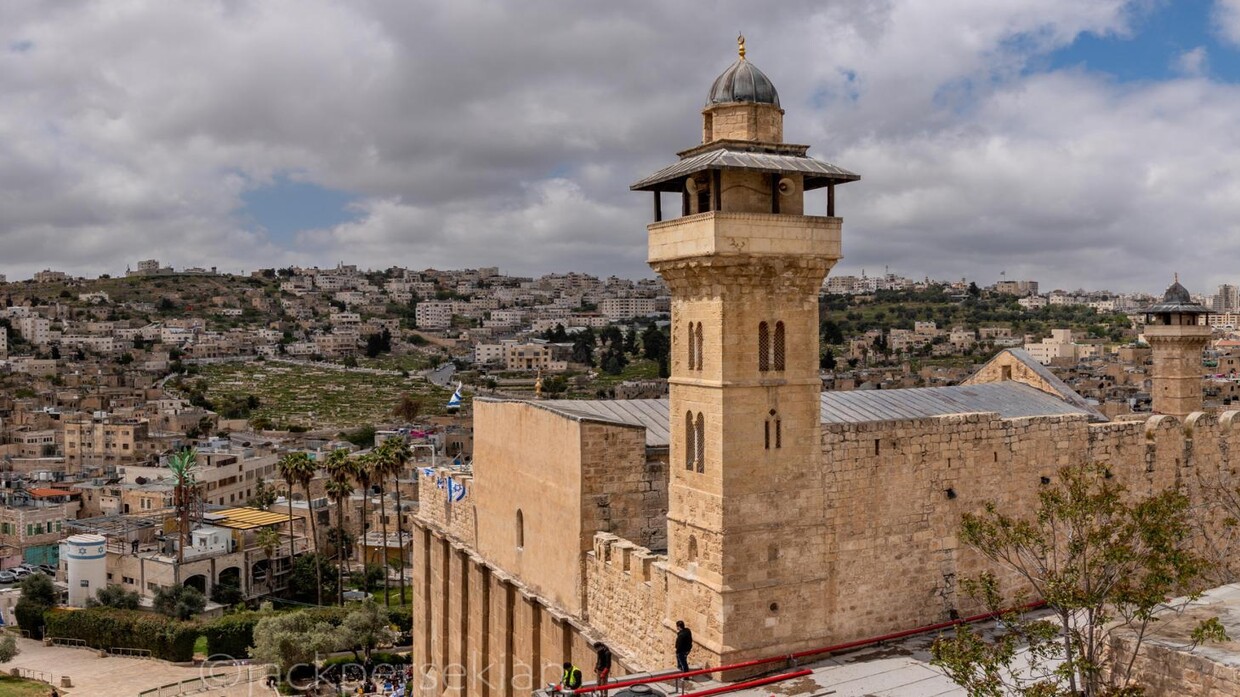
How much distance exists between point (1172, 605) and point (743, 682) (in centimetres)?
505

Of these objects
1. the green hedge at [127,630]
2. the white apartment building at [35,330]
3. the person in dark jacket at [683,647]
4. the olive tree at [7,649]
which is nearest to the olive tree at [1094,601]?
the person in dark jacket at [683,647]

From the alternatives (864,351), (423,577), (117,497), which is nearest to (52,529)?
(117,497)

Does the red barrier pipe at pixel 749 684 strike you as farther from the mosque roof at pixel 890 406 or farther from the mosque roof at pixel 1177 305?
the mosque roof at pixel 1177 305

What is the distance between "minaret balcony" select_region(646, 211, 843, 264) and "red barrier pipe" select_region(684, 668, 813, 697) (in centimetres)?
527

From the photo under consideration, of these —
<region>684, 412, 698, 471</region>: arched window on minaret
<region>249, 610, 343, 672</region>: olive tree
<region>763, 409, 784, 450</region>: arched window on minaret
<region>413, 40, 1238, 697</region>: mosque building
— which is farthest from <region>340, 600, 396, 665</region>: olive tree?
<region>763, 409, 784, 450</region>: arched window on minaret

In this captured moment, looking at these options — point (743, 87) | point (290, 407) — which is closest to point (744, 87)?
point (743, 87)

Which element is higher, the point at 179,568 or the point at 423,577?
the point at 423,577

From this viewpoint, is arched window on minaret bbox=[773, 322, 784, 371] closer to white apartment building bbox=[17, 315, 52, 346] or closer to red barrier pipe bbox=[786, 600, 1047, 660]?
red barrier pipe bbox=[786, 600, 1047, 660]

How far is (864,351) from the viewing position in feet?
442

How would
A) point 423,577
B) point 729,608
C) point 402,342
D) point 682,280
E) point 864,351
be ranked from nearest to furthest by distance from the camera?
point 729,608 → point 682,280 → point 423,577 → point 864,351 → point 402,342

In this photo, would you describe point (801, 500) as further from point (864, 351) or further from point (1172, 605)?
point (864, 351)

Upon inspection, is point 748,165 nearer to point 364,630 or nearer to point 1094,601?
point 1094,601

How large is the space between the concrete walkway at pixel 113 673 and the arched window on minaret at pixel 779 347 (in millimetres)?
36796

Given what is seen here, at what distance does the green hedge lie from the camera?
161 feet
